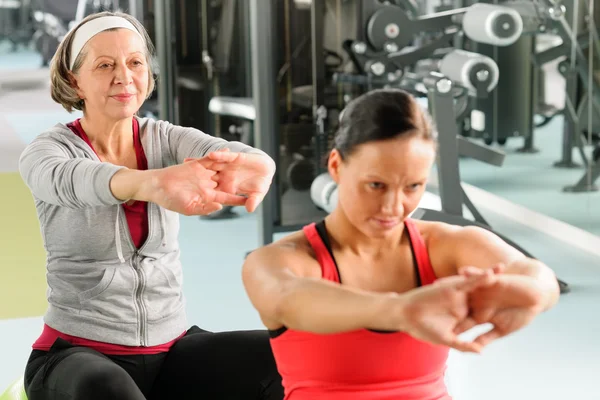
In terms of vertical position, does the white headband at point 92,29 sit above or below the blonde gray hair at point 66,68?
above

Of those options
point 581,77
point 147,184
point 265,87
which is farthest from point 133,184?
point 581,77

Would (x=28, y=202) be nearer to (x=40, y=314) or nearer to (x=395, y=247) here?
(x=40, y=314)

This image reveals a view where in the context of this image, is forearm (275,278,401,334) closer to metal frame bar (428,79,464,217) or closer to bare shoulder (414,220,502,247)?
bare shoulder (414,220,502,247)

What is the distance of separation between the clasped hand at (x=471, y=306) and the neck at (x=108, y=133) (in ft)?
3.48

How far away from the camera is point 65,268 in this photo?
205 centimetres

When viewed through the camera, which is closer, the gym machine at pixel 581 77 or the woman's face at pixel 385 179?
the woman's face at pixel 385 179

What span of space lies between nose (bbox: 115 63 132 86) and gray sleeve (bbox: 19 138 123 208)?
178mm

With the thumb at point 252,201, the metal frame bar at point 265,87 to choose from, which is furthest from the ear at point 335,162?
the metal frame bar at point 265,87

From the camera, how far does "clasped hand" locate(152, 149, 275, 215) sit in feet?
5.63

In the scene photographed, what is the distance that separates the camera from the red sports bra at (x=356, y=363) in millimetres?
1509

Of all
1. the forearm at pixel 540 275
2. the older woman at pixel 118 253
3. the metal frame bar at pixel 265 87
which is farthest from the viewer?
the metal frame bar at pixel 265 87

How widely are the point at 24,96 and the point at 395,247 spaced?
10492 mm

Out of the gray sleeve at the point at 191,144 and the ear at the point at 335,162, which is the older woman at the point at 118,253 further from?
the ear at the point at 335,162

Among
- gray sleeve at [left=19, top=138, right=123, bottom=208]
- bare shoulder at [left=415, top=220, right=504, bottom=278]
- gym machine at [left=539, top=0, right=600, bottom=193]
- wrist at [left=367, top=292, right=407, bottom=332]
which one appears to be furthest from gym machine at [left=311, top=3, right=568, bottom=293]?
wrist at [left=367, top=292, right=407, bottom=332]
